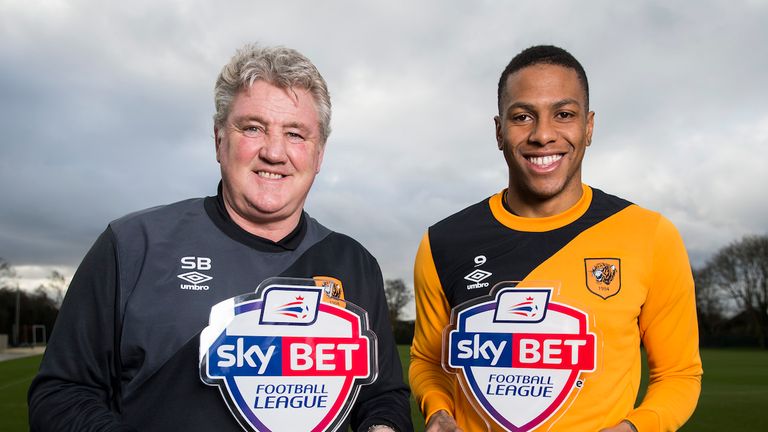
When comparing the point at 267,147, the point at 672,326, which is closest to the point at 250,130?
the point at 267,147

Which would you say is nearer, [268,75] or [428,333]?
[268,75]

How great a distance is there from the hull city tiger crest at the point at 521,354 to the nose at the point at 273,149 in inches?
45.4

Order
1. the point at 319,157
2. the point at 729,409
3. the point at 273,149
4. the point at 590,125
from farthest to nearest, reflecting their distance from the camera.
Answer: the point at 729,409
the point at 590,125
the point at 319,157
the point at 273,149

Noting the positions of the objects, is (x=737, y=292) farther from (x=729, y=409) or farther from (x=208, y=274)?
(x=208, y=274)

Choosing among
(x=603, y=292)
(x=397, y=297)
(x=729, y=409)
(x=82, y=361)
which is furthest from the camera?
(x=397, y=297)

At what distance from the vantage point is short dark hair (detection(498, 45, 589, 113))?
3201 mm

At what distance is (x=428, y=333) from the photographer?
3391 millimetres

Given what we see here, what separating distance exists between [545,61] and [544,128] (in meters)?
0.35

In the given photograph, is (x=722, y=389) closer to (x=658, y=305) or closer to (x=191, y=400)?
(x=658, y=305)

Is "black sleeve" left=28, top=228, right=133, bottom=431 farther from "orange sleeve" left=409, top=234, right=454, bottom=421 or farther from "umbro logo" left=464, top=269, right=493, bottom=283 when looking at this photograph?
"umbro logo" left=464, top=269, right=493, bottom=283

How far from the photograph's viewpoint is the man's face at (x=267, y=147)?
2.48 m

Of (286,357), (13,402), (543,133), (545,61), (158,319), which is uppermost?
(545,61)

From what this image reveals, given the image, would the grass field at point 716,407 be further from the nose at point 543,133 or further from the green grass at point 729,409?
the nose at point 543,133

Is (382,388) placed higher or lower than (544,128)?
lower
